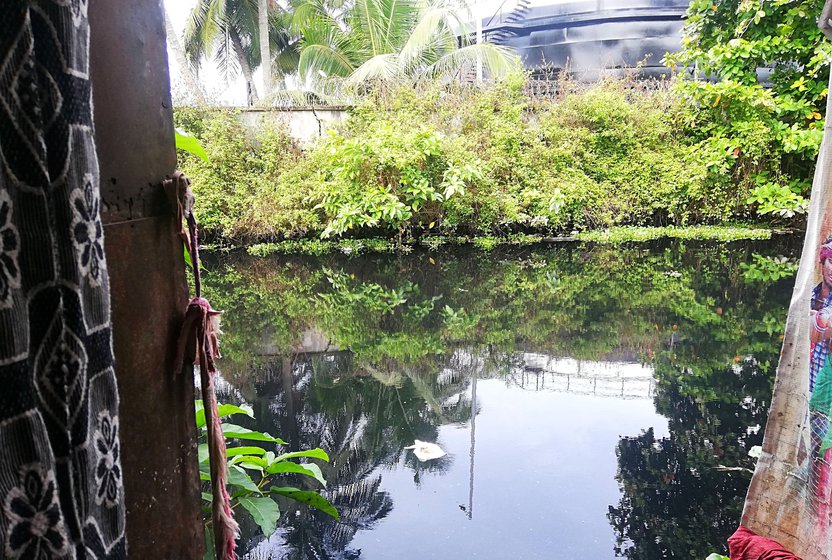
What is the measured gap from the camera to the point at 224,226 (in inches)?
347

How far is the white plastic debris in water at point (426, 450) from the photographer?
2744 millimetres

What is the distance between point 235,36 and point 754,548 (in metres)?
17.4

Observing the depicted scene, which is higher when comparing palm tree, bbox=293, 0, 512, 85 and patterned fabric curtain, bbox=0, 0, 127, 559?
palm tree, bbox=293, 0, 512, 85

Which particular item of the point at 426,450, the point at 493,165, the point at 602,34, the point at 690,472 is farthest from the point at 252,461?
the point at 602,34

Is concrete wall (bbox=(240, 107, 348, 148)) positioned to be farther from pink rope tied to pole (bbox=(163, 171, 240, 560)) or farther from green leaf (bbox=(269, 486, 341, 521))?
pink rope tied to pole (bbox=(163, 171, 240, 560))

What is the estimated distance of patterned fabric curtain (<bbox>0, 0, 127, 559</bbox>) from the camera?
21.4 inches

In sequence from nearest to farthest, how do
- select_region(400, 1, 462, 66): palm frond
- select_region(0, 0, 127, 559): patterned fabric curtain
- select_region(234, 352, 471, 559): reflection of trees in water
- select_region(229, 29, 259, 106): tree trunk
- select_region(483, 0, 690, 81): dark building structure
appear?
select_region(0, 0, 127, 559): patterned fabric curtain
select_region(234, 352, 471, 559): reflection of trees in water
select_region(400, 1, 462, 66): palm frond
select_region(483, 0, 690, 81): dark building structure
select_region(229, 29, 259, 106): tree trunk

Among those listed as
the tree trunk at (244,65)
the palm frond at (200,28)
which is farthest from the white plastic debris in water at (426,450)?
the tree trunk at (244,65)

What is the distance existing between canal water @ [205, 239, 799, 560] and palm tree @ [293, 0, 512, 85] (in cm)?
589

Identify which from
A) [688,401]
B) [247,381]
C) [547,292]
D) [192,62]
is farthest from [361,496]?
[192,62]

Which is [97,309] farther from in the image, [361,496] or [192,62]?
[192,62]

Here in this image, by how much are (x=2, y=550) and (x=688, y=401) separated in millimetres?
3268

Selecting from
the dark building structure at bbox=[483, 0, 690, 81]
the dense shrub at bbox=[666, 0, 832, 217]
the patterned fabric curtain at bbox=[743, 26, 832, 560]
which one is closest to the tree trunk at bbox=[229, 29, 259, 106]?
the dark building structure at bbox=[483, 0, 690, 81]

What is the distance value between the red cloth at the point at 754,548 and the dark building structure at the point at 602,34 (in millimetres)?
10742
